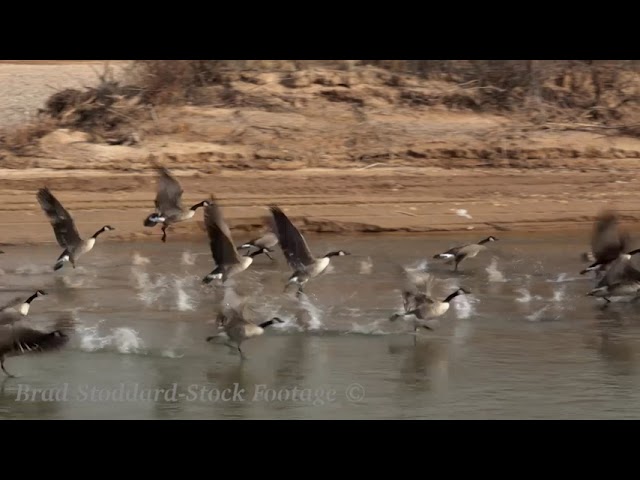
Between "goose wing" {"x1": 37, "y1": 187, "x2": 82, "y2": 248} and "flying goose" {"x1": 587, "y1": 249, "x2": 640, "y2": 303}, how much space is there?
5913 millimetres

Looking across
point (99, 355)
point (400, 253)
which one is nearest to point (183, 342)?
point (99, 355)

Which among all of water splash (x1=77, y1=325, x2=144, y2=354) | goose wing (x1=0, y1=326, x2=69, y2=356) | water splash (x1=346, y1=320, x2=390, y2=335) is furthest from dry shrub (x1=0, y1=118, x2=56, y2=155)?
goose wing (x1=0, y1=326, x2=69, y2=356)

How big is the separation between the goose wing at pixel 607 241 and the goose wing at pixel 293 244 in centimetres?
346

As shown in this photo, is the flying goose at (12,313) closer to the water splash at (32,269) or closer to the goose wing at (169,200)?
the water splash at (32,269)

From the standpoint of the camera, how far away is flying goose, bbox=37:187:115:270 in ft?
48.4

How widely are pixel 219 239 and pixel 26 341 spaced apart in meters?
3.03

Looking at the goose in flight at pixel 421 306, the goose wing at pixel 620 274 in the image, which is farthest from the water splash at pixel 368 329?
the goose wing at pixel 620 274

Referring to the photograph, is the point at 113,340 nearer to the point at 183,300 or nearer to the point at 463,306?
the point at 183,300

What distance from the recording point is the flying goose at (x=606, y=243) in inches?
574

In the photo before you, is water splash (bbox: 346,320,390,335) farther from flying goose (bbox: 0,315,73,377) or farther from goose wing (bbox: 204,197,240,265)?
flying goose (bbox: 0,315,73,377)

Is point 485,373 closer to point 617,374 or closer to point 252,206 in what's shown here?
point 617,374

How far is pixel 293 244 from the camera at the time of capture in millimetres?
13430

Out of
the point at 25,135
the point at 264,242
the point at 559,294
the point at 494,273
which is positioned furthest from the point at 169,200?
the point at 559,294

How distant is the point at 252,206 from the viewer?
18312mm
